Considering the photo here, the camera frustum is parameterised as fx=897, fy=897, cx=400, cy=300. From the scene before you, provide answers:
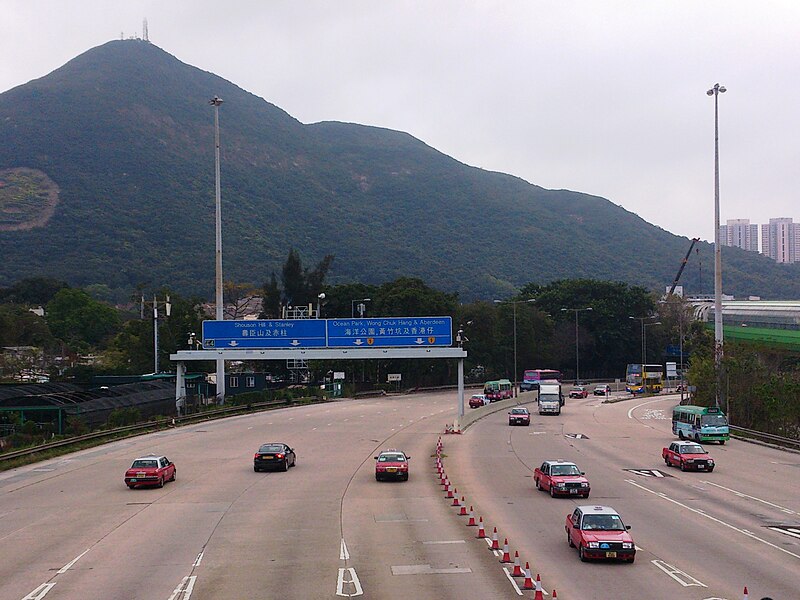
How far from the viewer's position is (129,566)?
72.8ft

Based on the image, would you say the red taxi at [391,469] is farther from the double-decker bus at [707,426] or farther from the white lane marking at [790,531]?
the double-decker bus at [707,426]

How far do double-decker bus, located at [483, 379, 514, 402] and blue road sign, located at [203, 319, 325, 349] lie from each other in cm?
3745

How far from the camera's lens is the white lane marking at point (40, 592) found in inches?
756

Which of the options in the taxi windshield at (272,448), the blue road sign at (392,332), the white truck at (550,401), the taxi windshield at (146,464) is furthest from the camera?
the white truck at (550,401)

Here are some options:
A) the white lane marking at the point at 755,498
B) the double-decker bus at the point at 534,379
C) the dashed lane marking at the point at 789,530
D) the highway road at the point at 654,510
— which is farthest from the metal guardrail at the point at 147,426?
the double-decker bus at the point at 534,379

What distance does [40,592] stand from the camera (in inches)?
773

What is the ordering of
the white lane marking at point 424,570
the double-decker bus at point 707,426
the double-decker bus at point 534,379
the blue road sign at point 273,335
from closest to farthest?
the white lane marking at point 424,570
the double-decker bus at point 707,426
the blue road sign at point 273,335
the double-decker bus at point 534,379

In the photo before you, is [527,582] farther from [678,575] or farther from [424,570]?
[678,575]

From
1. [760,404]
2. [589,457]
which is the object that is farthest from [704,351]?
[589,457]

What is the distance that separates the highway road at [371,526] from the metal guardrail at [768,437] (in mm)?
2779

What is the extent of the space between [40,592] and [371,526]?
10399 mm

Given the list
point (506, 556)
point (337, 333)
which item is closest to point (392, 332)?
point (337, 333)

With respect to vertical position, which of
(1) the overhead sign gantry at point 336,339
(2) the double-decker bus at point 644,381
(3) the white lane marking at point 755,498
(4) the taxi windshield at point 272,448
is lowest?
(2) the double-decker bus at point 644,381

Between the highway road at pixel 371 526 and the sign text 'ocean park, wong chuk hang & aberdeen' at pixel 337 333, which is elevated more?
the sign text 'ocean park, wong chuk hang & aberdeen' at pixel 337 333
